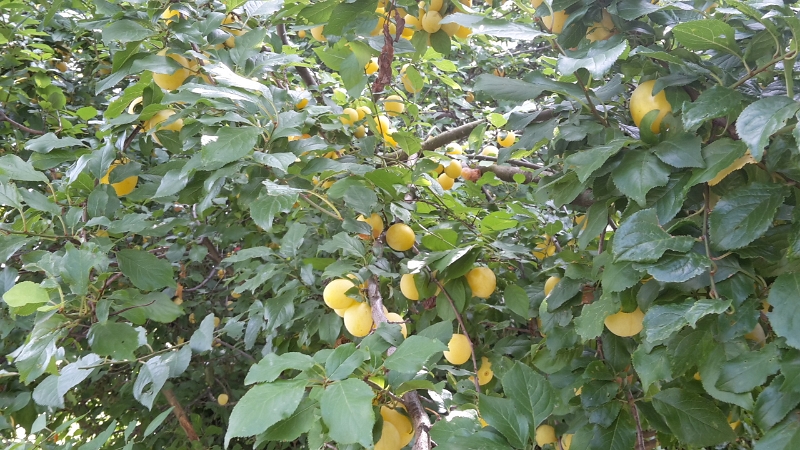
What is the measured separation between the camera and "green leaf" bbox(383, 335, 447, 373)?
617 mm

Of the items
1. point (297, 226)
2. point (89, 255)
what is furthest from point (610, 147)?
point (89, 255)

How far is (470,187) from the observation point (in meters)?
1.44

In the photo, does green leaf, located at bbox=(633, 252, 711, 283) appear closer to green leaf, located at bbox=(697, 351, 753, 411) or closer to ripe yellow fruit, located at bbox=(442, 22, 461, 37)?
green leaf, located at bbox=(697, 351, 753, 411)

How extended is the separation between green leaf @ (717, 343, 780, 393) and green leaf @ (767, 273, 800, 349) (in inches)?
1.5

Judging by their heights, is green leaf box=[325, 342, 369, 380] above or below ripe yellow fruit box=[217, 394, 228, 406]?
above

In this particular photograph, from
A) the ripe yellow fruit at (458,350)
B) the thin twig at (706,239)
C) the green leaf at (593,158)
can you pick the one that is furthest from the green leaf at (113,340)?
the thin twig at (706,239)

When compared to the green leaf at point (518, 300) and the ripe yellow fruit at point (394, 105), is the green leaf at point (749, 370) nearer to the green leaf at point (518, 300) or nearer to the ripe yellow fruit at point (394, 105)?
the green leaf at point (518, 300)

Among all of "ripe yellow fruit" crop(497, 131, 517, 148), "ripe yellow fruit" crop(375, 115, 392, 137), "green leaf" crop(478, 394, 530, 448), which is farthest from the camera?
"ripe yellow fruit" crop(497, 131, 517, 148)

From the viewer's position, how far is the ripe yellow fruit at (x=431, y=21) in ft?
3.76

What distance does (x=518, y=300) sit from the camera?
1058 mm

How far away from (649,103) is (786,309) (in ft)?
1.15

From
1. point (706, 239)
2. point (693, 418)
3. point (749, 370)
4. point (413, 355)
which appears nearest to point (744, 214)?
point (706, 239)

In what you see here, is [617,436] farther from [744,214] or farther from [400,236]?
[400,236]

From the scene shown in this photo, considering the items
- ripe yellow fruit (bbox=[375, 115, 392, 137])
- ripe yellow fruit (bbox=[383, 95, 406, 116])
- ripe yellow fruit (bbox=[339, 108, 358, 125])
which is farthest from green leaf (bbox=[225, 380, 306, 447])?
ripe yellow fruit (bbox=[383, 95, 406, 116])
